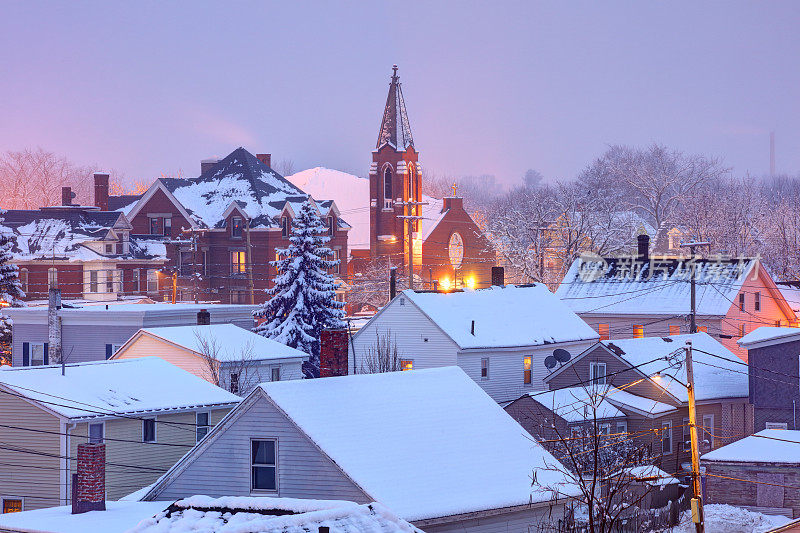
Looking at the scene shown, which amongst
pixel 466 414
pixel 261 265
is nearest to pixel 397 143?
pixel 261 265

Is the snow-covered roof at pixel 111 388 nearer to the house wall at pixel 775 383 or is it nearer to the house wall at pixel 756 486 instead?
the house wall at pixel 756 486

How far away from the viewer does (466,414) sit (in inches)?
1086

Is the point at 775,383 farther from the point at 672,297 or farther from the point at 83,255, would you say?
the point at 83,255

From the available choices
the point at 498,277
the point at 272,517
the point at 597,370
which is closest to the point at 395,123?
the point at 498,277

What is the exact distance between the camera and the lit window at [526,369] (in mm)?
54156

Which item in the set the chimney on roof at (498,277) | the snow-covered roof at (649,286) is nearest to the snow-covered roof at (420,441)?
the chimney on roof at (498,277)

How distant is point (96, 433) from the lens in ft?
105

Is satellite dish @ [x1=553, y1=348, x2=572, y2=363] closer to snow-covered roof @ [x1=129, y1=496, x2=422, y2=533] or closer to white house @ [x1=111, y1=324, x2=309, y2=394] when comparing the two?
white house @ [x1=111, y1=324, x2=309, y2=394]

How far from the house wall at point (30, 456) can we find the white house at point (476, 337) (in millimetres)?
23027

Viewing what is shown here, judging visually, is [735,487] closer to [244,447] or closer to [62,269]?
[244,447]

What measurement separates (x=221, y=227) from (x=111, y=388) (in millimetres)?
58392

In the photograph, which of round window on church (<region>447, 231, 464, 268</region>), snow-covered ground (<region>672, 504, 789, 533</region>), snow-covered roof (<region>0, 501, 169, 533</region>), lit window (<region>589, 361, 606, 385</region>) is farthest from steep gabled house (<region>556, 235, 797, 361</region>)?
round window on church (<region>447, 231, 464, 268</region>)

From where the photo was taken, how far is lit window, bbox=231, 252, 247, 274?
90875mm

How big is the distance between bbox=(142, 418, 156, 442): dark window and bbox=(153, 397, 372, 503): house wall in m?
7.74
